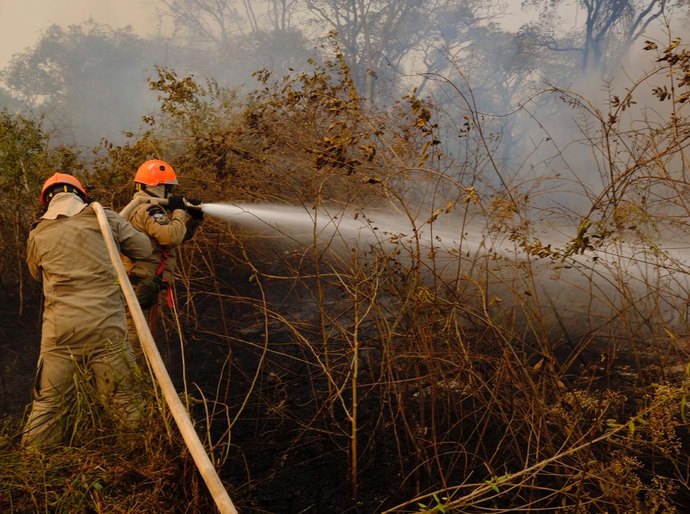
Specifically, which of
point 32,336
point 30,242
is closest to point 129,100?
point 32,336

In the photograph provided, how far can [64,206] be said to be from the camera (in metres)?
3.64

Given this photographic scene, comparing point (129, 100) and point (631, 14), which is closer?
point (631, 14)

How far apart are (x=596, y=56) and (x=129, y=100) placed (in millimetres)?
24132

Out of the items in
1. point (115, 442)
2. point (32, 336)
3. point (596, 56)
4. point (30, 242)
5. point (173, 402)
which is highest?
point (596, 56)

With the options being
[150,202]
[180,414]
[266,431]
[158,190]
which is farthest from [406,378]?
[158,190]

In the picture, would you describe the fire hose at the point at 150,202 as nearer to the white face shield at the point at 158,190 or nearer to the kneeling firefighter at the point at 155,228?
the kneeling firefighter at the point at 155,228

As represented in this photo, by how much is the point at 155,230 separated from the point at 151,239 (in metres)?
0.15

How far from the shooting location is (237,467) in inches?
148

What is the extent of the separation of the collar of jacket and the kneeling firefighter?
767 mm

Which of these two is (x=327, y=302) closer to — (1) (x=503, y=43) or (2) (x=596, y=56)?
(2) (x=596, y=56)

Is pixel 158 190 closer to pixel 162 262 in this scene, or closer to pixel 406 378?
pixel 162 262

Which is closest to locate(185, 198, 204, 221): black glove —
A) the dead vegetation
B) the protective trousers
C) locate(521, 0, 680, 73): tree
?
the dead vegetation

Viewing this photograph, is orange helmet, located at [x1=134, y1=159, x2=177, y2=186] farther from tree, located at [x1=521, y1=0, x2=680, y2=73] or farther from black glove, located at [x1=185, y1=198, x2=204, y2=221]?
tree, located at [x1=521, y1=0, x2=680, y2=73]

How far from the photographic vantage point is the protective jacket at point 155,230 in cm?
441
